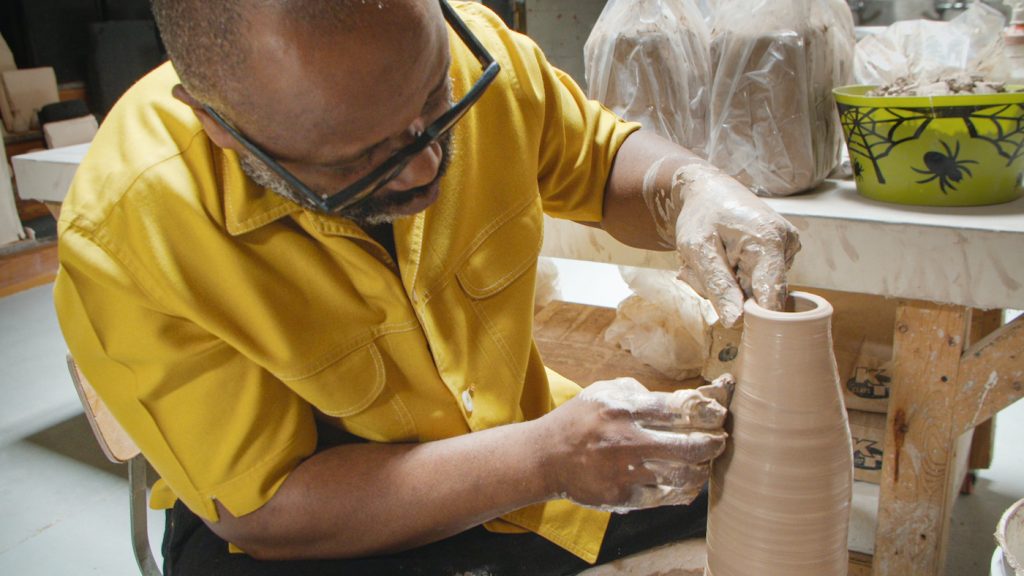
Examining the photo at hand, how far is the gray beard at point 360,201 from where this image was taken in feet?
3.33

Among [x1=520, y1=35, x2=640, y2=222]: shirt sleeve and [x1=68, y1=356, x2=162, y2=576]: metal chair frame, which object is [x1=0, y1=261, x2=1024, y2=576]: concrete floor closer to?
[x1=68, y1=356, x2=162, y2=576]: metal chair frame

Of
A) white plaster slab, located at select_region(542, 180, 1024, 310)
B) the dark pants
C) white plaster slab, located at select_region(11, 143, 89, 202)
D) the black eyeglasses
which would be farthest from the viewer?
white plaster slab, located at select_region(11, 143, 89, 202)

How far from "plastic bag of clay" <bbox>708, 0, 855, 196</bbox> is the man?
53cm

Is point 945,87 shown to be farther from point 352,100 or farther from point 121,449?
point 121,449

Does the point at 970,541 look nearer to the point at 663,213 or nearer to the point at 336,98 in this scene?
the point at 663,213

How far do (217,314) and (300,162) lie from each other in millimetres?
241

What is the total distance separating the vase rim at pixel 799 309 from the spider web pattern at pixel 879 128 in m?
0.72

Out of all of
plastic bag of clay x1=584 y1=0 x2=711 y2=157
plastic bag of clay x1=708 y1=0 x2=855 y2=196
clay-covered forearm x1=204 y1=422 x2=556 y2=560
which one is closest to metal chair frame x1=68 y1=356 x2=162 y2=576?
clay-covered forearm x1=204 y1=422 x2=556 y2=560

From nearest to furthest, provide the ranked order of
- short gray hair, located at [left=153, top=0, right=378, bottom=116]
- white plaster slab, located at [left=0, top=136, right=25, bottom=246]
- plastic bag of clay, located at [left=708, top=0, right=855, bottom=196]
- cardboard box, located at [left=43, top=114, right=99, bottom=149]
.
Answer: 1. short gray hair, located at [left=153, top=0, right=378, bottom=116]
2. plastic bag of clay, located at [left=708, top=0, right=855, bottom=196]
3. white plaster slab, located at [left=0, top=136, right=25, bottom=246]
4. cardboard box, located at [left=43, top=114, right=99, bottom=149]

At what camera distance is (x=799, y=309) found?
102 centimetres

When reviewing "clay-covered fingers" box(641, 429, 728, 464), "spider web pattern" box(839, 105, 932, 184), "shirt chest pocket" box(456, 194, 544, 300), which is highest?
"spider web pattern" box(839, 105, 932, 184)

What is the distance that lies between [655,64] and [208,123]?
3.72ft

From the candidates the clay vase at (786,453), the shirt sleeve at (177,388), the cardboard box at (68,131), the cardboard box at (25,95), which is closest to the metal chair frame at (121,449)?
the shirt sleeve at (177,388)

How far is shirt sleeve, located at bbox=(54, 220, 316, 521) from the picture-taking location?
0.99 metres
